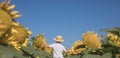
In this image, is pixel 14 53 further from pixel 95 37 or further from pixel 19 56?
pixel 95 37

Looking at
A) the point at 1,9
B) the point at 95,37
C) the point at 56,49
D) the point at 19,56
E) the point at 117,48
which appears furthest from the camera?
the point at 56,49

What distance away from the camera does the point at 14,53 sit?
328cm

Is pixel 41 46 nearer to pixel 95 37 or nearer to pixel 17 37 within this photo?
pixel 95 37

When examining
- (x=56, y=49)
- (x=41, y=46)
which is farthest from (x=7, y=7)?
(x=41, y=46)

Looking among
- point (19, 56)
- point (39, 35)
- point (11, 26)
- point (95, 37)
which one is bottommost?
point (19, 56)

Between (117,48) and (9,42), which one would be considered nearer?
(9,42)

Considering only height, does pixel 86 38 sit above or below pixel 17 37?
above

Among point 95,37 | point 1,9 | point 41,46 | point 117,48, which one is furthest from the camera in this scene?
point 41,46

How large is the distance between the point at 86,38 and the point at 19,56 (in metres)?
6.36

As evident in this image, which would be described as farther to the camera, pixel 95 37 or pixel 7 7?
pixel 95 37

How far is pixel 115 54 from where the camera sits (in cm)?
683

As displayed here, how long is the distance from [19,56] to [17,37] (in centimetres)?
37

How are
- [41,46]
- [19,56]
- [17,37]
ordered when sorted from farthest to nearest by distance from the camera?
[41,46], [17,37], [19,56]

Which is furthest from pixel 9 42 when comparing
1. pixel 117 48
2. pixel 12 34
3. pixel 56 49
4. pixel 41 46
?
pixel 41 46
